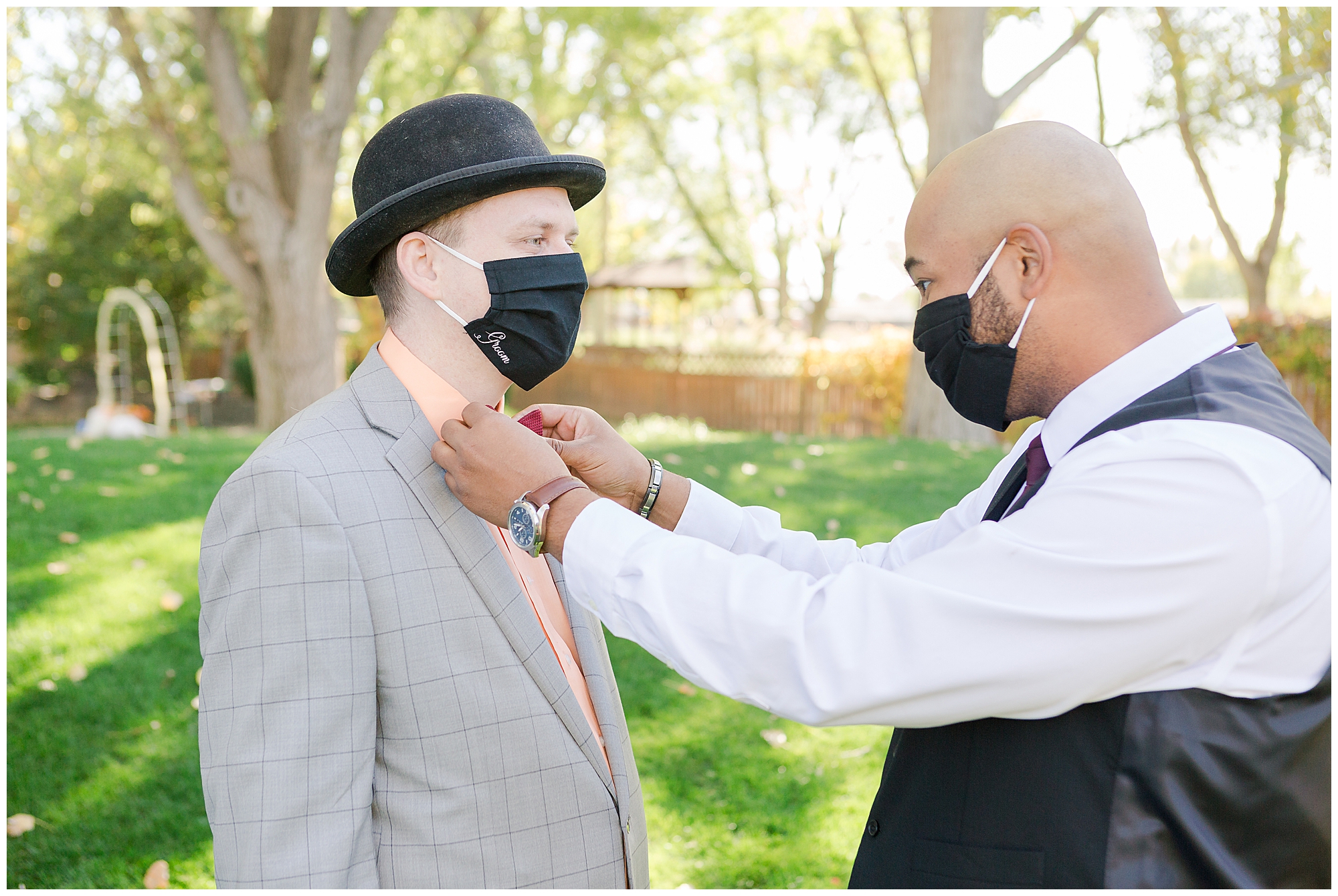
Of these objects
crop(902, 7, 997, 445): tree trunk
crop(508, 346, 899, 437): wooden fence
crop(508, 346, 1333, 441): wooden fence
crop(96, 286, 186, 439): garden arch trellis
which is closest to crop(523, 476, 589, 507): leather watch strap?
crop(902, 7, 997, 445): tree trunk

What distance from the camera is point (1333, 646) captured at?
1.58 meters

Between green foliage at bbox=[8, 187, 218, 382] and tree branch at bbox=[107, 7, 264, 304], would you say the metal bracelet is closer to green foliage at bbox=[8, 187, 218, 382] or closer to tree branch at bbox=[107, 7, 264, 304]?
tree branch at bbox=[107, 7, 264, 304]

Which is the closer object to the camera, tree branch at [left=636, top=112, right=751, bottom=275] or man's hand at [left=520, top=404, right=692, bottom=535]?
man's hand at [left=520, top=404, right=692, bottom=535]

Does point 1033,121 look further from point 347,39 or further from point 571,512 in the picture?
point 347,39

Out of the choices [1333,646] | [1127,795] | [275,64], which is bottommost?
[1127,795]

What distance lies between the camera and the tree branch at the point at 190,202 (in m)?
10.5

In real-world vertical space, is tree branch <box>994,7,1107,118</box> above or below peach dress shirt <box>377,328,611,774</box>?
above

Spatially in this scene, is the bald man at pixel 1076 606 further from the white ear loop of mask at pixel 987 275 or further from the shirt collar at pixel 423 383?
the shirt collar at pixel 423 383

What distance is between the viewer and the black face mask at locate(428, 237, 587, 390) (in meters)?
2.18

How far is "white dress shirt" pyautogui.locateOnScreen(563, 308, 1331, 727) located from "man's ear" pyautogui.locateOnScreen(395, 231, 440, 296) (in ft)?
3.11

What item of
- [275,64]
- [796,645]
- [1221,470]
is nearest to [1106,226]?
[1221,470]

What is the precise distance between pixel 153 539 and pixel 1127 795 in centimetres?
544

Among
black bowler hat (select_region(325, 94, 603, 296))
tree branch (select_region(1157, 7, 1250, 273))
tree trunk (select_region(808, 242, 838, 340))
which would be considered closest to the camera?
black bowler hat (select_region(325, 94, 603, 296))

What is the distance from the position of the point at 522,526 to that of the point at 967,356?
1.06 meters
